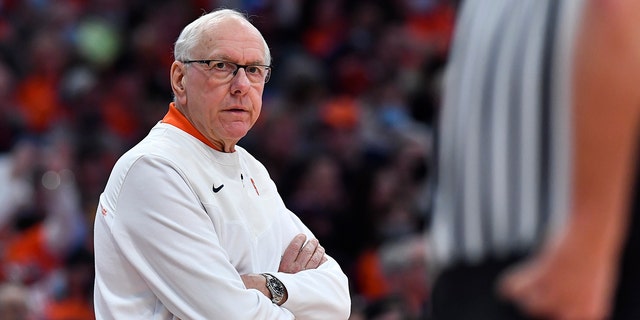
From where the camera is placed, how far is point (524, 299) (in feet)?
6.53

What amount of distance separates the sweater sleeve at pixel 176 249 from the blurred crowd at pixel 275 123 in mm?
3330

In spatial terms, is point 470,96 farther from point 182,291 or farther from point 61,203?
point 61,203

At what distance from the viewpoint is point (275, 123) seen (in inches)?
426

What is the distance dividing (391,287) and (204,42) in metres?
4.29

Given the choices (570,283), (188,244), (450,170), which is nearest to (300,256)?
(188,244)

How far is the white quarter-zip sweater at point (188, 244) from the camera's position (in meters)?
3.90

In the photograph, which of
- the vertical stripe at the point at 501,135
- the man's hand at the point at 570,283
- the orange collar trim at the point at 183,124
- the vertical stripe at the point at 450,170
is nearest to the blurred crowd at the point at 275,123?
the orange collar trim at the point at 183,124

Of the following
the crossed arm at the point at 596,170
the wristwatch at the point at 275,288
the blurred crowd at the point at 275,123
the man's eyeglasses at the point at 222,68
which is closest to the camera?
the crossed arm at the point at 596,170

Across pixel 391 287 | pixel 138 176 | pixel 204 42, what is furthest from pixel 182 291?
pixel 391 287

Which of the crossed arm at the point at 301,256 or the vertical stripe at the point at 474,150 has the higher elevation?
the vertical stripe at the point at 474,150

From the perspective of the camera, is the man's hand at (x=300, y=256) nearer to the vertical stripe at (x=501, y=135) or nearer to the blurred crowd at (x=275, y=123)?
the vertical stripe at (x=501, y=135)

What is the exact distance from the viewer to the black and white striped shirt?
203 cm

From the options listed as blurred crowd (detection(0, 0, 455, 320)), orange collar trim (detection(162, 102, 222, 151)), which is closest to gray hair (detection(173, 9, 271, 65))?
orange collar trim (detection(162, 102, 222, 151))

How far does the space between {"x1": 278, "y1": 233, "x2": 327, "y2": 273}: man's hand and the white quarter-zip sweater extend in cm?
3
